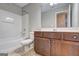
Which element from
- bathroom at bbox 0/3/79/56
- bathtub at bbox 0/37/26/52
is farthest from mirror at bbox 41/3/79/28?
bathtub at bbox 0/37/26/52

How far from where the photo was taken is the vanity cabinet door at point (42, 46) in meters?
1.82

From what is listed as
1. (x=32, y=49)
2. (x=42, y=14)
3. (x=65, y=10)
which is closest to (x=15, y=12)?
(x=42, y=14)

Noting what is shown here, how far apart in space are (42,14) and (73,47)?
2.28 ft

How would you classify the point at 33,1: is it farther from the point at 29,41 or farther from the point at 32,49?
the point at 32,49

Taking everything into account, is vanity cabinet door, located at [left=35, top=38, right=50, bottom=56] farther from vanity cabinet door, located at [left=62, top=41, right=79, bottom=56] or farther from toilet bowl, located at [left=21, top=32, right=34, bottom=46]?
vanity cabinet door, located at [left=62, top=41, right=79, bottom=56]

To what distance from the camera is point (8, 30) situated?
182cm

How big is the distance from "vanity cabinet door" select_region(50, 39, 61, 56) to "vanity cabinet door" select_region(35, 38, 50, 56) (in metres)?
0.07

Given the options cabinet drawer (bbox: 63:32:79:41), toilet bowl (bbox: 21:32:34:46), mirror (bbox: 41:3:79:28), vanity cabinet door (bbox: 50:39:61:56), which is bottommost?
vanity cabinet door (bbox: 50:39:61:56)

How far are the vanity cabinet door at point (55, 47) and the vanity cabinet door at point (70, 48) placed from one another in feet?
0.21

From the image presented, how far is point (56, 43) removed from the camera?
176 cm

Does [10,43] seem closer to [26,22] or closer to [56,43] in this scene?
[26,22]

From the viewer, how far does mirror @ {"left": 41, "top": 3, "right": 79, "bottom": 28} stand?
1.76 metres

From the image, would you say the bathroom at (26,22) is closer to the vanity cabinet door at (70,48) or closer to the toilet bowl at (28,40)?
the toilet bowl at (28,40)

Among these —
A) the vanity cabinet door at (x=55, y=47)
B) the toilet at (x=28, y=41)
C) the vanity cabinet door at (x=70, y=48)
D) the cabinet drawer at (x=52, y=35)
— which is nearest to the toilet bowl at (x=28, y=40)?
the toilet at (x=28, y=41)
